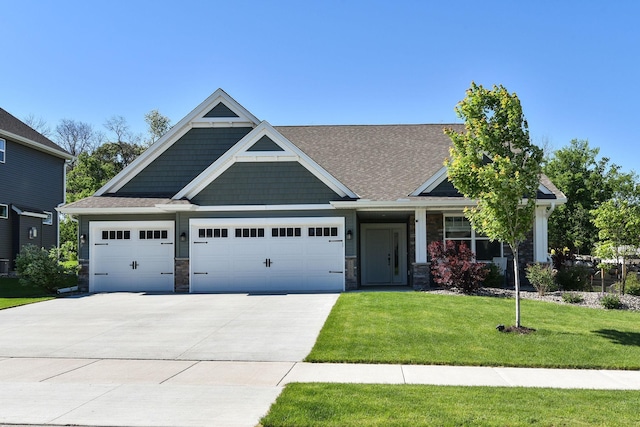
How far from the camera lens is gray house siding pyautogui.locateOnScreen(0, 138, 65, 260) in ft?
85.9

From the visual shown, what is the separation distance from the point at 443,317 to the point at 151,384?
6.91 m

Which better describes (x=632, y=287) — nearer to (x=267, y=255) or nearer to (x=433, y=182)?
(x=433, y=182)

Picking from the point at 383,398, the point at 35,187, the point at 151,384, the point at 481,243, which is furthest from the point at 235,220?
the point at 35,187

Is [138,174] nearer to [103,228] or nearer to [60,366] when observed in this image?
[103,228]

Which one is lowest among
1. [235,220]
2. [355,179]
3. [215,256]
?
[215,256]

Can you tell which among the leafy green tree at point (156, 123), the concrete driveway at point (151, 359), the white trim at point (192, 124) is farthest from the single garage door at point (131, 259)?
the leafy green tree at point (156, 123)

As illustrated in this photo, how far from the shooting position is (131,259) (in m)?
19.0

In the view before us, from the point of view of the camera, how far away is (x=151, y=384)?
714 centimetres

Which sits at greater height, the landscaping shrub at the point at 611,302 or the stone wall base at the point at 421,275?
the stone wall base at the point at 421,275

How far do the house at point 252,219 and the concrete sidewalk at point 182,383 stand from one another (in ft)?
31.5

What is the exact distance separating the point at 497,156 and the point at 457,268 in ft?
19.9

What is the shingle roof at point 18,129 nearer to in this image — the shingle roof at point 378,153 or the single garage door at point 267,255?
the shingle roof at point 378,153

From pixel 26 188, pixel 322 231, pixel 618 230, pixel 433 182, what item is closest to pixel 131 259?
pixel 322 231

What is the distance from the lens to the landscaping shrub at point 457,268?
16062 millimetres
